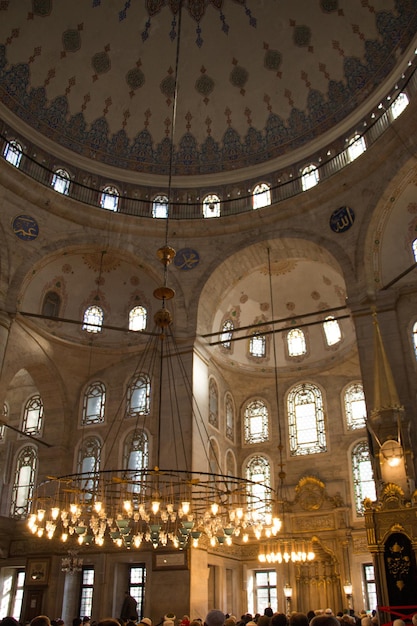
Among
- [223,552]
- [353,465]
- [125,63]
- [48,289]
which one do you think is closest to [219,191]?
[125,63]

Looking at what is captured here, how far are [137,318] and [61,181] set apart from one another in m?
4.99

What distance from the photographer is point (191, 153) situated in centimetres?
1895

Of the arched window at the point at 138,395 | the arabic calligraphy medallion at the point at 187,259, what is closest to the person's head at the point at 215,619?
the arched window at the point at 138,395

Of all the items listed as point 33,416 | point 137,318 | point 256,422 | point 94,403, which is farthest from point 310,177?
point 33,416

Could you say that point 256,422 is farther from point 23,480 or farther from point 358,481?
point 23,480

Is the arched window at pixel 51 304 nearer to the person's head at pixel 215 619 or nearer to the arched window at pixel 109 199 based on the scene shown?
the arched window at pixel 109 199

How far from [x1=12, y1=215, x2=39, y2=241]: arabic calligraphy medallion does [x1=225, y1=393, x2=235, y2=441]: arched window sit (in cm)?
870

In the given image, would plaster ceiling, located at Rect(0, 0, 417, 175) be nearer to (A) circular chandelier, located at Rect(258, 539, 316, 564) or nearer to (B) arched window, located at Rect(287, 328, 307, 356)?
(B) arched window, located at Rect(287, 328, 307, 356)

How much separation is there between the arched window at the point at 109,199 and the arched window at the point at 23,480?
8.37 meters

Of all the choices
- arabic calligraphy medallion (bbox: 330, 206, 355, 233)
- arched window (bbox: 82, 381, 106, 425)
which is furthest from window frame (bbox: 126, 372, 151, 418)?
arabic calligraphy medallion (bbox: 330, 206, 355, 233)

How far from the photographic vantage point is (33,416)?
18844 mm

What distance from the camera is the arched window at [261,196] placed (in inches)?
694

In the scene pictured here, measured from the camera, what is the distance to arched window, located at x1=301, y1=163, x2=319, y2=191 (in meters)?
16.9

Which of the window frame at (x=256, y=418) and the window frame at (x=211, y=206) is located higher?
the window frame at (x=211, y=206)
